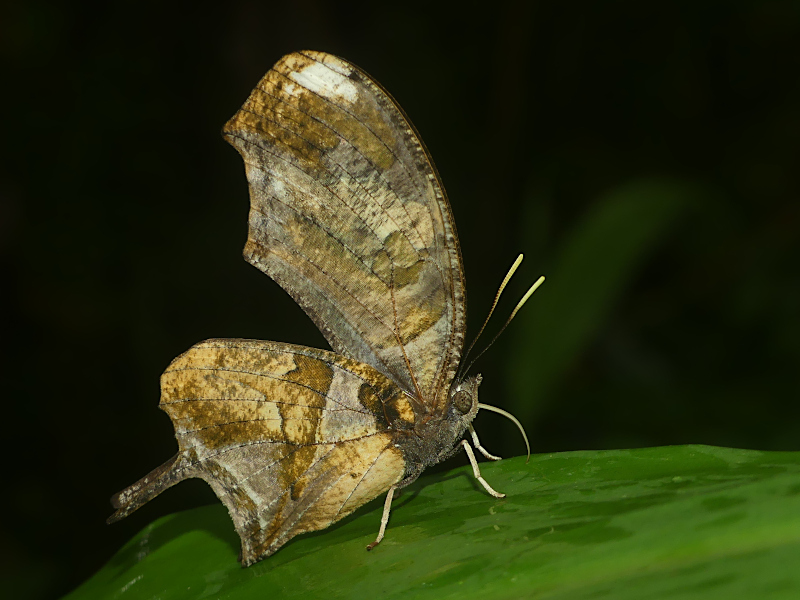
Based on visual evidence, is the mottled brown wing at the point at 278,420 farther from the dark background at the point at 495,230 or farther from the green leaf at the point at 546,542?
the dark background at the point at 495,230

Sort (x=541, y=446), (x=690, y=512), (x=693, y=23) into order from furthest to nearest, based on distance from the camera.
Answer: (x=693, y=23) < (x=541, y=446) < (x=690, y=512)

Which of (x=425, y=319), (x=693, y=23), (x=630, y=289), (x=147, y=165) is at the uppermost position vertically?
(x=693, y=23)

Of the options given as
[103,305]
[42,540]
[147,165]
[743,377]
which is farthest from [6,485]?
[743,377]

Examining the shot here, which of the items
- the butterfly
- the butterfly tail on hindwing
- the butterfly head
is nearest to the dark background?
the butterfly head

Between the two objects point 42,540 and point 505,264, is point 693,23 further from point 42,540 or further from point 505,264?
point 42,540

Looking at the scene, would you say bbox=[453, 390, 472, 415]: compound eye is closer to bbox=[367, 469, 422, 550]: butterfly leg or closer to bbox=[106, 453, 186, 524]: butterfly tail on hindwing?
bbox=[367, 469, 422, 550]: butterfly leg

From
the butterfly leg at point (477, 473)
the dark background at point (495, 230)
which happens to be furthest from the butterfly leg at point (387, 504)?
the dark background at point (495, 230)

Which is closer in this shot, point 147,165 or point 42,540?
point 42,540

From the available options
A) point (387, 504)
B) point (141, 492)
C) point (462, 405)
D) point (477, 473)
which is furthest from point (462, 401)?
point (141, 492)
